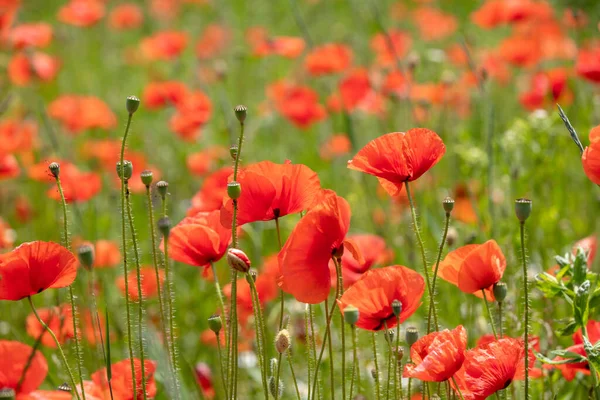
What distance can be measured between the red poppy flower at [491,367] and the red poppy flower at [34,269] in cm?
71

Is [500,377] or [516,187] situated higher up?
[516,187]

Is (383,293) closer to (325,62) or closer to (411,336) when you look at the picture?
(411,336)

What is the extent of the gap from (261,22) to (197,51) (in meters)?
1.83

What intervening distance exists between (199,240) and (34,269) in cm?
31

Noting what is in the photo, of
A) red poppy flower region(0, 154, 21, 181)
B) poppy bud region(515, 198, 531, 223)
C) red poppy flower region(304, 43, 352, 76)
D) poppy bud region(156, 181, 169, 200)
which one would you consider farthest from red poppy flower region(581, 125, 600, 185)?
red poppy flower region(304, 43, 352, 76)

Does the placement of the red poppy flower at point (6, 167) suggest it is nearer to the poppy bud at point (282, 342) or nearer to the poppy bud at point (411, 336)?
the poppy bud at point (282, 342)

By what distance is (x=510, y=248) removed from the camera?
2.47m

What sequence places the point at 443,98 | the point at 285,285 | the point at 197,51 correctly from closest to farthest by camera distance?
the point at 285,285 < the point at 443,98 < the point at 197,51

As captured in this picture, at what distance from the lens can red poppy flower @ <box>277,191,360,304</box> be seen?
1.44 metres

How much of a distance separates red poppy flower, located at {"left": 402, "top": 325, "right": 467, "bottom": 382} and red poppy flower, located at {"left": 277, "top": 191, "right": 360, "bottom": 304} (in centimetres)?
22

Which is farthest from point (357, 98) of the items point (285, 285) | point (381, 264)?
A: point (285, 285)

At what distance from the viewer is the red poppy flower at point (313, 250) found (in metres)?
1.44

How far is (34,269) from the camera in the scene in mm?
1498

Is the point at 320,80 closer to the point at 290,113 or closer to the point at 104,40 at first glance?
the point at 290,113
